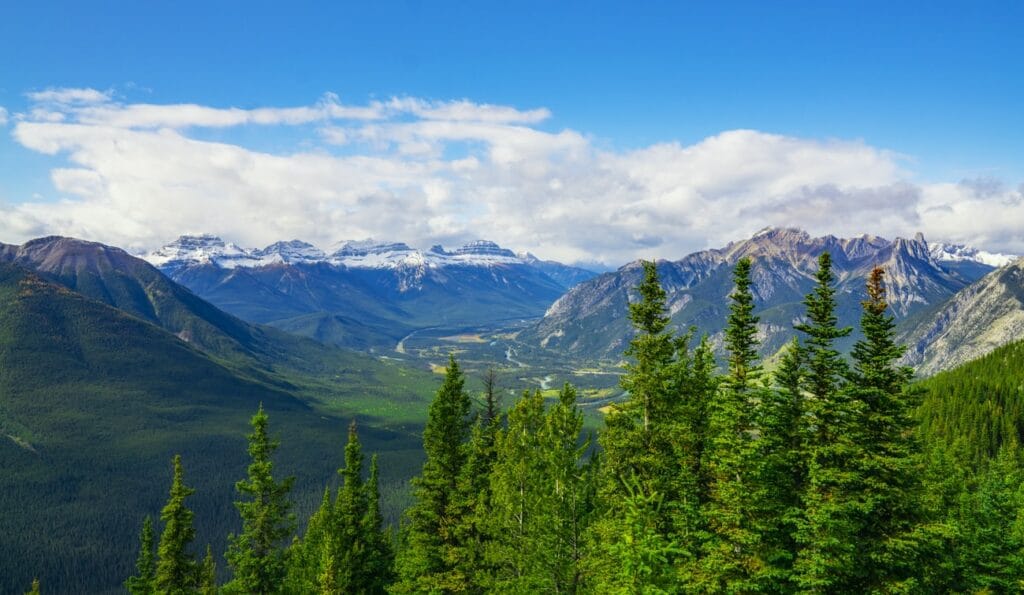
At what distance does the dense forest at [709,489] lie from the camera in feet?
93.0

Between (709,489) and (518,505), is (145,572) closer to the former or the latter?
(518,505)

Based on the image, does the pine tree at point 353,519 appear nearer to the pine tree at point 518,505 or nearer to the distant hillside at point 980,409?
the pine tree at point 518,505

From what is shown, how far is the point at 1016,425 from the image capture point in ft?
497

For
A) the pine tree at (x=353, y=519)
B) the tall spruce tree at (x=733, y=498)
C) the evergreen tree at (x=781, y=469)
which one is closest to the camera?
the tall spruce tree at (x=733, y=498)

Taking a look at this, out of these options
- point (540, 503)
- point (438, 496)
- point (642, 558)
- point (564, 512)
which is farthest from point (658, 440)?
point (438, 496)

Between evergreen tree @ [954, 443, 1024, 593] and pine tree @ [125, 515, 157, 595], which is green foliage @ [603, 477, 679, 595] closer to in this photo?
evergreen tree @ [954, 443, 1024, 593]

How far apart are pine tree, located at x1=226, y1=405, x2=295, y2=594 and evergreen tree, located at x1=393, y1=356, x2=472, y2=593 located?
37.9 ft

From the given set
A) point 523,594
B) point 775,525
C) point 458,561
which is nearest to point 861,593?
point 775,525

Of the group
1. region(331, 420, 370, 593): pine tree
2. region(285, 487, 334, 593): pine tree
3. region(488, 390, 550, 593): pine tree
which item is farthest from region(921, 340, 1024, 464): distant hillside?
region(285, 487, 334, 593): pine tree

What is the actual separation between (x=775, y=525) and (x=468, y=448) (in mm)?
21089

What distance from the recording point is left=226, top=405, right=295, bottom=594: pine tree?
45906mm

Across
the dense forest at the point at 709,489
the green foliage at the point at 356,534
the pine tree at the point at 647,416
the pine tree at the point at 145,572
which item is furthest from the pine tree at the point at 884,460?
the pine tree at the point at 145,572

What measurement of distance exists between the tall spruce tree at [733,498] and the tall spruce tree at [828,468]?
2.32 metres

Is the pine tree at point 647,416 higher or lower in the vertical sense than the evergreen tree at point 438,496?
higher
